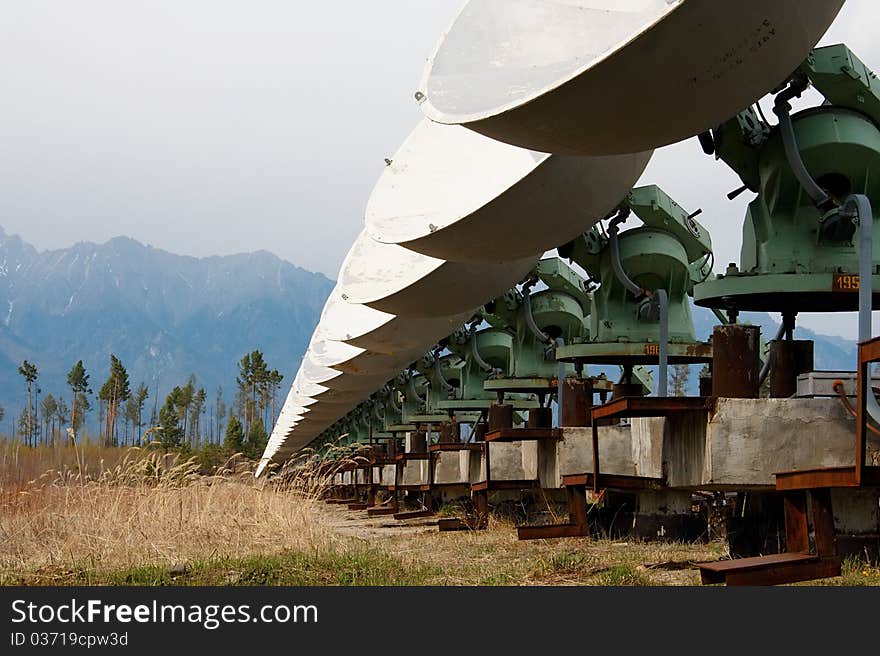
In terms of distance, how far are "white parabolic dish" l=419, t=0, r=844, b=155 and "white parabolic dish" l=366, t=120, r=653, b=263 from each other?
3.42ft

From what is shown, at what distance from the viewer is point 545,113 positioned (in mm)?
5500

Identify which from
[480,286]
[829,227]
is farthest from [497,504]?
[829,227]

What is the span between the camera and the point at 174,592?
5.23 metres

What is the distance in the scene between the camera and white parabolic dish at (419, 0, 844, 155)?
4.96m

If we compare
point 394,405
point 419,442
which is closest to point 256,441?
point 394,405

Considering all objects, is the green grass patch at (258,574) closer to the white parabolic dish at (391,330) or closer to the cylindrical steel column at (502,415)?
the white parabolic dish at (391,330)

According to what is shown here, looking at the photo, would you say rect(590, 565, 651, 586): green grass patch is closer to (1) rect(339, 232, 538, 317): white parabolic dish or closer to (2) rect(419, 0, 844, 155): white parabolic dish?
(2) rect(419, 0, 844, 155): white parabolic dish

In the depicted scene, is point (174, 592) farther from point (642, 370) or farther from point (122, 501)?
point (642, 370)

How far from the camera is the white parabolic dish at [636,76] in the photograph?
496cm

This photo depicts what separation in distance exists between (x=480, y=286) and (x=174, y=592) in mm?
5930

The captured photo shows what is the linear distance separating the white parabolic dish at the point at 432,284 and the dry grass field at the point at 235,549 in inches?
84.2

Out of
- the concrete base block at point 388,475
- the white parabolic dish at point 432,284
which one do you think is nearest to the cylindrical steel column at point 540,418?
the white parabolic dish at point 432,284

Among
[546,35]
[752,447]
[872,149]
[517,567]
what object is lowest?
[517,567]

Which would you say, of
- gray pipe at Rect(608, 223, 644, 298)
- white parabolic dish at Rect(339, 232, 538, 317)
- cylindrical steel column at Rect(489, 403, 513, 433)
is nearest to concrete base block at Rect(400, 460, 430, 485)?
cylindrical steel column at Rect(489, 403, 513, 433)
